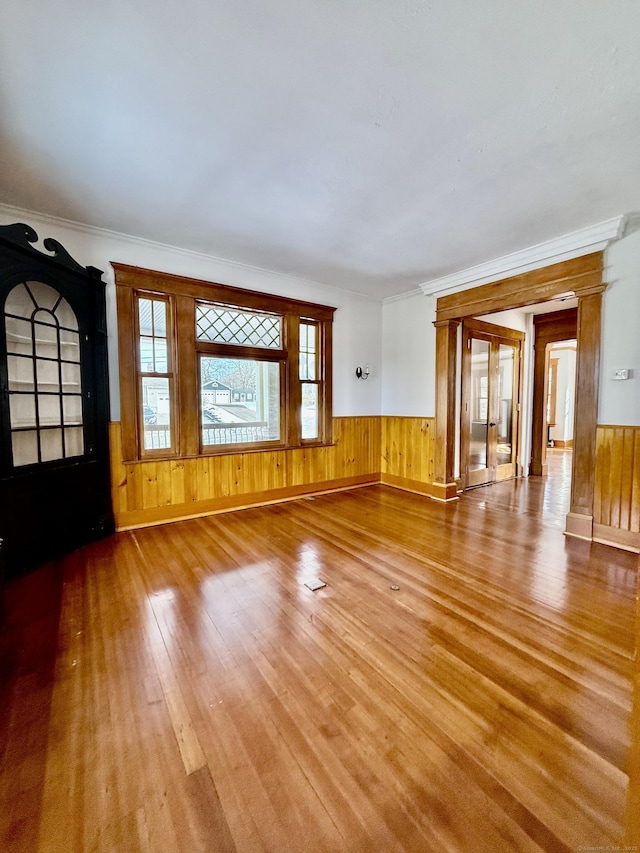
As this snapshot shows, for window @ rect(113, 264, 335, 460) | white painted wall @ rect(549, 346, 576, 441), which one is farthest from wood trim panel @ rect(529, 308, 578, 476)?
white painted wall @ rect(549, 346, 576, 441)

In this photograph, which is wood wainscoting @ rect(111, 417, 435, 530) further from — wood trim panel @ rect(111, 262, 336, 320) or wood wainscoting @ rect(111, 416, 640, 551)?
wood trim panel @ rect(111, 262, 336, 320)

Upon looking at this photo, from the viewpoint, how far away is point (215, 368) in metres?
4.01

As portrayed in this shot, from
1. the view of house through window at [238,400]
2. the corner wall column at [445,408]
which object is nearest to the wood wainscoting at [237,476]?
the view of house through window at [238,400]

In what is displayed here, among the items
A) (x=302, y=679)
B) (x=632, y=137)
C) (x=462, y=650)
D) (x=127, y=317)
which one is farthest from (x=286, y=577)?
(x=632, y=137)

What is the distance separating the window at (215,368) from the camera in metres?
3.50

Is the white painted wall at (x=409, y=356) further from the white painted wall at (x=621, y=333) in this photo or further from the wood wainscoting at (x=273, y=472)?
the white painted wall at (x=621, y=333)

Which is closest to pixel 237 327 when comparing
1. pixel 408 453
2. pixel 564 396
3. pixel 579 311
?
pixel 408 453

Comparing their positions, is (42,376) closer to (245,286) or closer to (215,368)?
(215,368)

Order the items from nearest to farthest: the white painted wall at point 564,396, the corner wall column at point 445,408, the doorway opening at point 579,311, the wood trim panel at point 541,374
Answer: the doorway opening at point 579,311
the corner wall column at point 445,408
the wood trim panel at point 541,374
the white painted wall at point 564,396

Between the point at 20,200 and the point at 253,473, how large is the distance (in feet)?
10.5

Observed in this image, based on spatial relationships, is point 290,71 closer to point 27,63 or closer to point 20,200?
point 27,63

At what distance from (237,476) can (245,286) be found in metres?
2.24

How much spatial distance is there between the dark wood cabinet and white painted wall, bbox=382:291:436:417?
3745mm

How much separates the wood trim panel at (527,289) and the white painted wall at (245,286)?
1.14 metres
